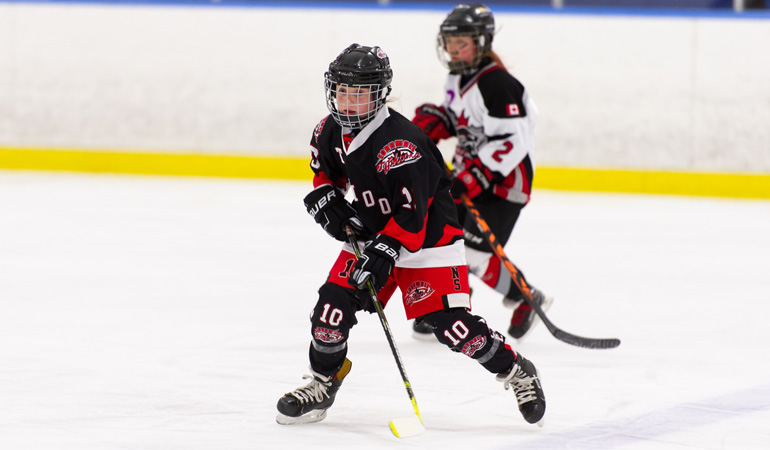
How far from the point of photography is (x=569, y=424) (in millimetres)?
2648

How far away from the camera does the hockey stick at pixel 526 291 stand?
Result: 127 inches

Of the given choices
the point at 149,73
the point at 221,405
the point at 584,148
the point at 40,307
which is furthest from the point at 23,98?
the point at 221,405

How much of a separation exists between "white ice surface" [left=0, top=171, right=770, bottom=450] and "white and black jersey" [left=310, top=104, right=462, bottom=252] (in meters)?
0.46

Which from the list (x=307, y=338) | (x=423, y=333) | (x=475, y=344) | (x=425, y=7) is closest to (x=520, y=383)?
(x=475, y=344)

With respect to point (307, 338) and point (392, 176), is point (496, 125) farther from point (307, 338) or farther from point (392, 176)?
point (392, 176)

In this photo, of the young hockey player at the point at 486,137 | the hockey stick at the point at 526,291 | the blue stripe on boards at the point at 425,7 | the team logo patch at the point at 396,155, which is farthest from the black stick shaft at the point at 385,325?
the blue stripe on boards at the point at 425,7

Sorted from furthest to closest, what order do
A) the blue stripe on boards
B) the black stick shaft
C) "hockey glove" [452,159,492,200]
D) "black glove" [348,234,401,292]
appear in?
the blue stripe on boards → "hockey glove" [452,159,492,200] → the black stick shaft → "black glove" [348,234,401,292]

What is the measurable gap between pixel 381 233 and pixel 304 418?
1.59 ft

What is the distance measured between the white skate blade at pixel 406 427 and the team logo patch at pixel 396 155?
554 millimetres

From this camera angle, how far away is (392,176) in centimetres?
245

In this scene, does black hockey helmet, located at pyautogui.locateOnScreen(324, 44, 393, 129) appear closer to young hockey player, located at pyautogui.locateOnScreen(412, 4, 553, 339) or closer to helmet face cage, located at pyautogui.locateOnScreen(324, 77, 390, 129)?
helmet face cage, located at pyautogui.locateOnScreen(324, 77, 390, 129)

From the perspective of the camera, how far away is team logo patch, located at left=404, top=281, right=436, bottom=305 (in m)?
2.57

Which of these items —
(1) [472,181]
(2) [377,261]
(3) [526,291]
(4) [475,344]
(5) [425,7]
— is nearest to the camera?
(2) [377,261]

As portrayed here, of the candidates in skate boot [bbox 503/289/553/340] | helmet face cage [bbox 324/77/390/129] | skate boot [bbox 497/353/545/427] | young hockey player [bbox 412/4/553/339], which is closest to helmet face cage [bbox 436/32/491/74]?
young hockey player [bbox 412/4/553/339]
